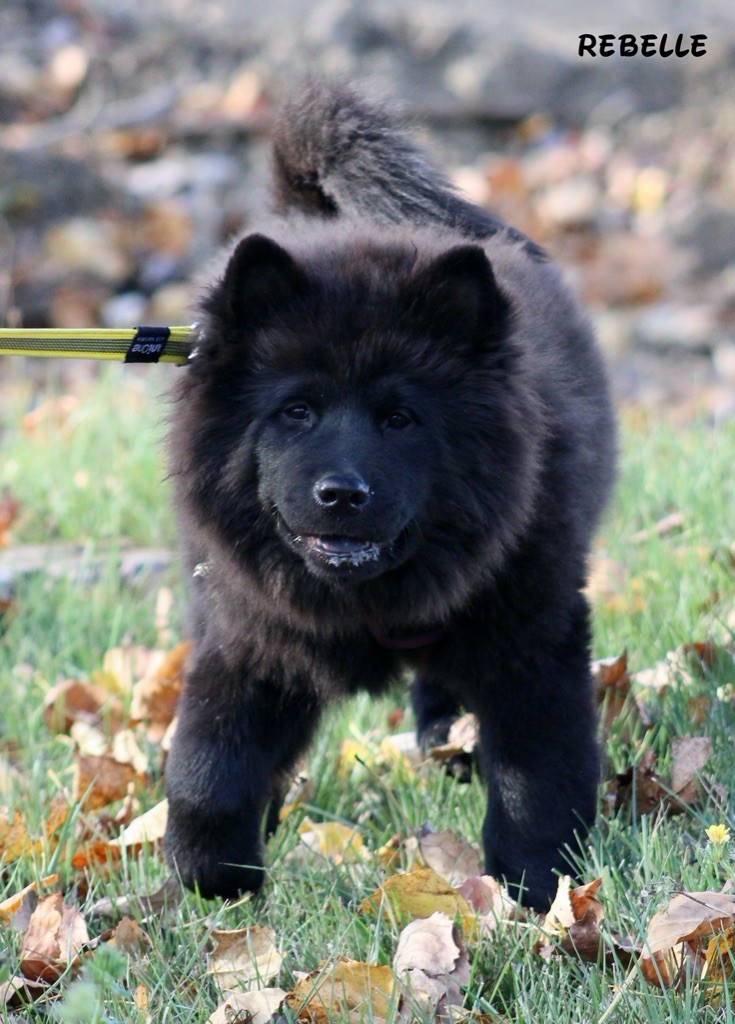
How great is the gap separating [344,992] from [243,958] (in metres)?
0.36

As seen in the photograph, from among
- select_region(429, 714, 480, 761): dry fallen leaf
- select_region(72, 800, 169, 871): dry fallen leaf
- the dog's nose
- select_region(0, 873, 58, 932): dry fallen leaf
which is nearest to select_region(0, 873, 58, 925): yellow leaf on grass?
select_region(0, 873, 58, 932): dry fallen leaf

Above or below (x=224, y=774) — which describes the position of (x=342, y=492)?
above

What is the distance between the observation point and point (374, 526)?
279 centimetres

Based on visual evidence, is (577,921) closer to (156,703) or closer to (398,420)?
(398,420)

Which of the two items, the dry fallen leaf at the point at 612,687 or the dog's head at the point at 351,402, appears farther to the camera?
the dry fallen leaf at the point at 612,687

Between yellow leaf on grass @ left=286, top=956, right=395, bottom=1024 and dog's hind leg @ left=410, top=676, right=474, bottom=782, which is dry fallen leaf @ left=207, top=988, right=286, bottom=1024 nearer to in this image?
yellow leaf on grass @ left=286, top=956, right=395, bottom=1024

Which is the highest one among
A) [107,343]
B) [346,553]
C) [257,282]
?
[257,282]

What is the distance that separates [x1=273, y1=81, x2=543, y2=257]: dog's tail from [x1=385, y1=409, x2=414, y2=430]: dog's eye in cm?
93

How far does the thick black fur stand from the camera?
2904 mm

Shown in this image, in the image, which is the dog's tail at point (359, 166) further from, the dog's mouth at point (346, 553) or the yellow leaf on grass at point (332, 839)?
the yellow leaf on grass at point (332, 839)

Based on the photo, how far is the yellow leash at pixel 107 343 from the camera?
310 cm

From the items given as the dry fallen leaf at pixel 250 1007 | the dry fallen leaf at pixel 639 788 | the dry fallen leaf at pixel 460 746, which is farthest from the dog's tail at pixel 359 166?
the dry fallen leaf at pixel 250 1007

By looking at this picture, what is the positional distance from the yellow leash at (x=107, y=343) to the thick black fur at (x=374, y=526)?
108mm

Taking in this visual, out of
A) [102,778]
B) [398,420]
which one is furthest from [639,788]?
[102,778]
